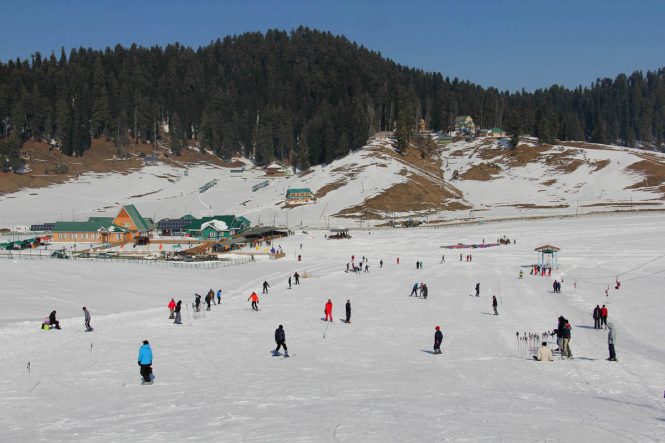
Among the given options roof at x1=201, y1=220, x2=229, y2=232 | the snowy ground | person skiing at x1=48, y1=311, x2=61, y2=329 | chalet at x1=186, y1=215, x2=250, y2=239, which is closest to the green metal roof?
chalet at x1=186, y1=215, x2=250, y2=239

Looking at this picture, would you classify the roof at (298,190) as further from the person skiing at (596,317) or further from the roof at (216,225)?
the person skiing at (596,317)

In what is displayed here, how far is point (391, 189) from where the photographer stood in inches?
4080

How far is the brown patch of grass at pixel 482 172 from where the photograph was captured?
4893 inches

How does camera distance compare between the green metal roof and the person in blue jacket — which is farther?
the green metal roof

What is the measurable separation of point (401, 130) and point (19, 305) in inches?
4308

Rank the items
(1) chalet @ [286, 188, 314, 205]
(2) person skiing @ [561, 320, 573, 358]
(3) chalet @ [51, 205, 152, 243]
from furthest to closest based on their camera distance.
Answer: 1. (1) chalet @ [286, 188, 314, 205]
2. (3) chalet @ [51, 205, 152, 243]
3. (2) person skiing @ [561, 320, 573, 358]

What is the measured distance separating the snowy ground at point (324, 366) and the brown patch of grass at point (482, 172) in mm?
84253

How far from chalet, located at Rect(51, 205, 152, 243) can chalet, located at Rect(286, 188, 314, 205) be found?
32.6m

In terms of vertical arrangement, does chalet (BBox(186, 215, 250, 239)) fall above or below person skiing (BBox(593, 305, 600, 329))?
above

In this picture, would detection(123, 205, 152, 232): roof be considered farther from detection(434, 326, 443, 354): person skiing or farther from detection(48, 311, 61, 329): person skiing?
detection(434, 326, 443, 354): person skiing

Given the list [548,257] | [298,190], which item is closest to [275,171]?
[298,190]

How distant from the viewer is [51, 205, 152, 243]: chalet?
76.5 m

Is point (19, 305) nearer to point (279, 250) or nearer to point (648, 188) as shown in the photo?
point (279, 250)

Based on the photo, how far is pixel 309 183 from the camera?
116 metres
